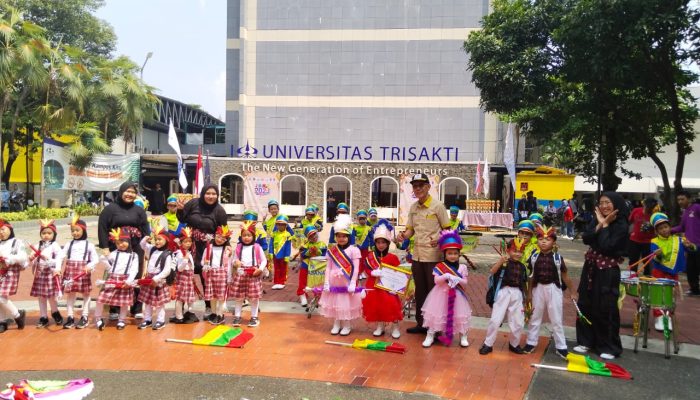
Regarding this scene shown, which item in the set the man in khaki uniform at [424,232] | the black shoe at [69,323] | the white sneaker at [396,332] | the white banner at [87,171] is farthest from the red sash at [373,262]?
the white banner at [87,171]

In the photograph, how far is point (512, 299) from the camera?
599cm

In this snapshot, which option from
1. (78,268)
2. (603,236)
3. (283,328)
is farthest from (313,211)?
(603,236)

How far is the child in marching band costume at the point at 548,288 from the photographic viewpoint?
19.3ft

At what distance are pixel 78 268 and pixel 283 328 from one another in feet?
9.04

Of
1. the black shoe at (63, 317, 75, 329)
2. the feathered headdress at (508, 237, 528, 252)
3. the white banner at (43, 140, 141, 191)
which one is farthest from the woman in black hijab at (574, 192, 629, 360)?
the white banner at (43, 140, 141, 191)

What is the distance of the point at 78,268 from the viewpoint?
22.5ft

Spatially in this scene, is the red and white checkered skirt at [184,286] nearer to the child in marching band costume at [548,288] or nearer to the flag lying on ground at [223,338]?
the flag lying on ground at [223,338]

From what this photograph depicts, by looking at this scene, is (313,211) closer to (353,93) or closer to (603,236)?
(603,236)

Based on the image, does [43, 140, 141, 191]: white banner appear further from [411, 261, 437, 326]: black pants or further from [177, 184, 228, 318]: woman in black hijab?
[411, 261, 437, 326]: black pants

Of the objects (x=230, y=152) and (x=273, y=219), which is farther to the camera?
(x=230, y=152)

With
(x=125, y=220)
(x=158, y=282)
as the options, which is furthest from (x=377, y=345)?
(x=125, y=220)

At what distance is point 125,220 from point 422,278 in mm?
3994

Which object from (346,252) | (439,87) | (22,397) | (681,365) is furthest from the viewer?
(439,87)

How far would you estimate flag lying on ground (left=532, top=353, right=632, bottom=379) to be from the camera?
528cm
